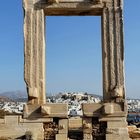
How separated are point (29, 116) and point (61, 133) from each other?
1.03 metres

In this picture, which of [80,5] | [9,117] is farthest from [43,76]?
[80,5]

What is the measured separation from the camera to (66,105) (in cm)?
1306

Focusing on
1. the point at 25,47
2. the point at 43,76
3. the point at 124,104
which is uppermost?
the point at 25,47

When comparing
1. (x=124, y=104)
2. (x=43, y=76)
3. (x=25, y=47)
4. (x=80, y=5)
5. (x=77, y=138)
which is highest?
(x=80, y=5)

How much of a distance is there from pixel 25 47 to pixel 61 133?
107 inches

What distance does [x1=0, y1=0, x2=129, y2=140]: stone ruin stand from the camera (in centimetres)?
1306

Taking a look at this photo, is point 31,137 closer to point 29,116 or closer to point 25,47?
point 29,116

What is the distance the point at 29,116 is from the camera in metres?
13.1

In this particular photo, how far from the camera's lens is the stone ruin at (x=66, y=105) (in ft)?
42.9

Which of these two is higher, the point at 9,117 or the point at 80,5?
the point at 80,5

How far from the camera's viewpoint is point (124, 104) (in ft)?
43.2

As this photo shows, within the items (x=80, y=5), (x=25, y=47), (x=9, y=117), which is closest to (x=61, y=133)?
(x=9, y=117)

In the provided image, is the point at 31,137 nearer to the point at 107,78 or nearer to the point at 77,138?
the point at 77,138

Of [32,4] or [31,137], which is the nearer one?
[31,137]
